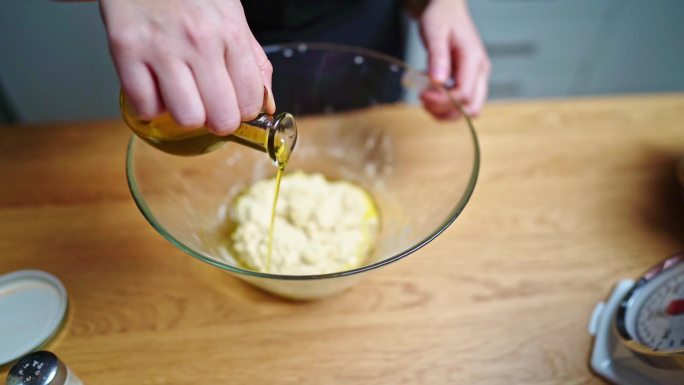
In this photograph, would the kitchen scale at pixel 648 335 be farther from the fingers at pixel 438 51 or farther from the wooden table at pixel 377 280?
the fingers at pixel 438 51

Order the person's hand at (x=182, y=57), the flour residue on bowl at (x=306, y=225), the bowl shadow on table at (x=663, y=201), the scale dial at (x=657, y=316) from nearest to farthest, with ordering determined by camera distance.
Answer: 1. the person's hand at (x=182, y=57)
2. the scale dial at (x=657, y=316)
3. the flour residue on bowl at (x=306, y=225)
4. the bowl shadow on table at (x=663, y=201)

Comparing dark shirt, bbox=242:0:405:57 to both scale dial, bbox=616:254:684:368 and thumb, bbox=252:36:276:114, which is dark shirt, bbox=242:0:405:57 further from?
scale dial, bbox=616:254:684:368

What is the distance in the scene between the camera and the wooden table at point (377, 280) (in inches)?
24.0

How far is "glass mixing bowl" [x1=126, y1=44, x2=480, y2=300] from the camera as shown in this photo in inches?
27.8

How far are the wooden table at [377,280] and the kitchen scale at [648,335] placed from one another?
0.03 m

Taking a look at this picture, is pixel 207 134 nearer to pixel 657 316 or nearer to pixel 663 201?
pixel 657 316

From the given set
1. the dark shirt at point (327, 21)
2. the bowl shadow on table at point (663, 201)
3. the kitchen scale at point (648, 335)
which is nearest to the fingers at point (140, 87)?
the dark shirt at point (327, 21)

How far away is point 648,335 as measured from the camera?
570 mm

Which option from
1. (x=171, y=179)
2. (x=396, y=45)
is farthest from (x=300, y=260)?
(x=396, y=45)

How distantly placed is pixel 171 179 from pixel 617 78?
6.92 ft

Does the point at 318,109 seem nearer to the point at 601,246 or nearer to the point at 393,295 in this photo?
the point at 393,295

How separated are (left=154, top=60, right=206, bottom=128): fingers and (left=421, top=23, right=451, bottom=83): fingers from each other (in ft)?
1.72

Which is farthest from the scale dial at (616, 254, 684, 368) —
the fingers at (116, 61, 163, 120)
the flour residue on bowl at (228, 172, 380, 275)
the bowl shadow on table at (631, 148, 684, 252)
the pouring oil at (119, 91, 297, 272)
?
the fingers at (116, 61, 163, 120)

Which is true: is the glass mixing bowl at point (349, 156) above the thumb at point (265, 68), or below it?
below
